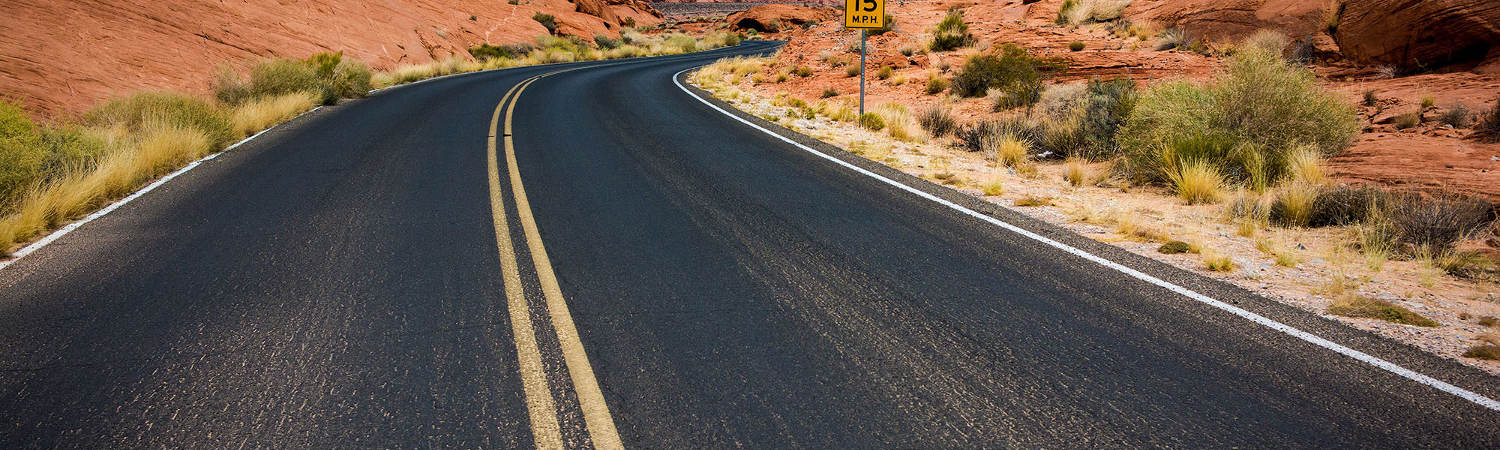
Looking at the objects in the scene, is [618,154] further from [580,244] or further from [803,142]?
A: [580,244]

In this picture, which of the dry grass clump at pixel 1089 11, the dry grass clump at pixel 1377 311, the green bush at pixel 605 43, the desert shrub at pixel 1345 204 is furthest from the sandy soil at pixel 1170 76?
the green bush at pixel 605 43

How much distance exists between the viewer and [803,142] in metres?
11.8

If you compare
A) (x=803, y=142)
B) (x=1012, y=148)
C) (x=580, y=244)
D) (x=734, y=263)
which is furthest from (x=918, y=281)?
(x=803, y=142)

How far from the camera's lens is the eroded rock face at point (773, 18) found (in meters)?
72.0

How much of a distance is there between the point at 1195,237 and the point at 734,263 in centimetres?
392

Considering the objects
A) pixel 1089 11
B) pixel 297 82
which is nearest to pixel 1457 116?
pixel 1089 11

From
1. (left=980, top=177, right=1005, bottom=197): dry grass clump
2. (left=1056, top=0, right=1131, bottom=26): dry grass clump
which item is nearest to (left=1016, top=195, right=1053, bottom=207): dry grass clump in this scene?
(left=980, top=177, right=1005, bottom=197): dry grass clump

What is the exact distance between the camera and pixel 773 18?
238 ft

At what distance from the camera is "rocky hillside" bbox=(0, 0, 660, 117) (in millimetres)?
13688

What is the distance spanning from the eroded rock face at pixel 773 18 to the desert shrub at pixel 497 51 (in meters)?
33.8

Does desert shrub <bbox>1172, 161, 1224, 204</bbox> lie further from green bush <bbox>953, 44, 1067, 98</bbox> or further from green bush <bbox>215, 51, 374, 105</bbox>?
green bush <bbox>215, 51, 374, 105</bbox>

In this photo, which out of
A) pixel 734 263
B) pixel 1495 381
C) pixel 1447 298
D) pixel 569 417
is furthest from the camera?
pixel 734 263

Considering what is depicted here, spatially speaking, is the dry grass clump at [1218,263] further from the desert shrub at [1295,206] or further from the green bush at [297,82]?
the green bush at [297,82]

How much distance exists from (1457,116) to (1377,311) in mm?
6601
